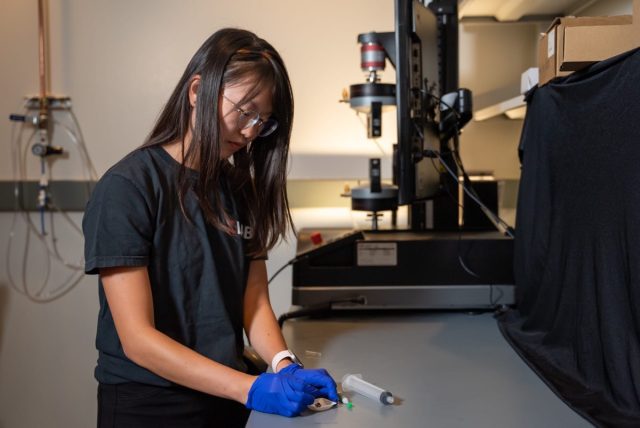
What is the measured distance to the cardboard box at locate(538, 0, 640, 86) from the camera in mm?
1038

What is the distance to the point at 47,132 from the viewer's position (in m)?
2.30

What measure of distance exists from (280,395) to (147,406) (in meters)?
0.33

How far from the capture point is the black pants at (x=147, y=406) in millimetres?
1084

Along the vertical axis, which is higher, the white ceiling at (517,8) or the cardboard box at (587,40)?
the white ceiling at (517,8)

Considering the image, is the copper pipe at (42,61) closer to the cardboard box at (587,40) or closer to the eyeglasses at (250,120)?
the eyeglasses at (250,120)

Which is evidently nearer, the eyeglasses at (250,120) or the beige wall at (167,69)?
the eyeglasses at (250,120)

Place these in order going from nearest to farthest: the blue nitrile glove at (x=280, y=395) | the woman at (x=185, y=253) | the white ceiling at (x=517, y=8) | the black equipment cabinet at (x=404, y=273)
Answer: the blue nitrile glove at (x=280, y=395) → the woman at (x=185, y=253) → the black equipment cabinet at (x=404, y=273) → the white ceiling at (x=517, y=8)

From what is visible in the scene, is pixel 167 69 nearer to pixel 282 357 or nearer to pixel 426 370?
pixel 282 357

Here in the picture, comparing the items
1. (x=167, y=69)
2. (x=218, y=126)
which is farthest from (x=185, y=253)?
(x=167, y=69)

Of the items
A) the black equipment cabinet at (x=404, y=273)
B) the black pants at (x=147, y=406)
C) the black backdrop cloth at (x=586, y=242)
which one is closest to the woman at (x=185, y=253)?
the black pants at (x=147, y=406)

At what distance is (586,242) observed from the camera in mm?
1072

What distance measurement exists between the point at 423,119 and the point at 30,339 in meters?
1.83

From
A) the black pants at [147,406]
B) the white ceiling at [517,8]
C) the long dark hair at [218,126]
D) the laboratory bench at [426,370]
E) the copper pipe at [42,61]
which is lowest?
the black pants at [147,406]

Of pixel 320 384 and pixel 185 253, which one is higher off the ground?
pixel 185 253
